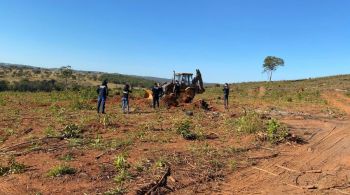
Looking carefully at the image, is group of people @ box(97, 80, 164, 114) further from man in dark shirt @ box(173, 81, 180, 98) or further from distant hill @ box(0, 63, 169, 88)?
distant hill @ box(0, 63, 169, 88)

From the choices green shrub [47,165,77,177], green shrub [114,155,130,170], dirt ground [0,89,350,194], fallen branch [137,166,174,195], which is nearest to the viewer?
fallen branch [137,166,174,195]

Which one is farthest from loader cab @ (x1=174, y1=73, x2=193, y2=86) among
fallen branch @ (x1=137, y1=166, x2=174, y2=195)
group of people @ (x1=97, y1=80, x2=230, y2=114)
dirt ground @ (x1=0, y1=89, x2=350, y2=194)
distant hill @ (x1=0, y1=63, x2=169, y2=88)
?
distant hill @ (x1=0, y1=63, x2=169, y2=88)

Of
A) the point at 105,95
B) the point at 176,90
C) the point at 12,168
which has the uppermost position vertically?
the point at 176,90

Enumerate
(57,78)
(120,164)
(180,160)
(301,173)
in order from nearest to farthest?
(120,164)
(301,173)
(180,160)
(57,78)

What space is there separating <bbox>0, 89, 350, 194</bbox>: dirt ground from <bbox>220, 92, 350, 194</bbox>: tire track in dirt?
19 mm

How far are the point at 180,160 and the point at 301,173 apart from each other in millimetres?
2787

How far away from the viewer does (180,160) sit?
1033 cm

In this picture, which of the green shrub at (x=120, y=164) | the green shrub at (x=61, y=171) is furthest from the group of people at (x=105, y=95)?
the green shrub at (x=61, y=171)

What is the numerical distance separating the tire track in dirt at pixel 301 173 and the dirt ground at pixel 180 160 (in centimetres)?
2

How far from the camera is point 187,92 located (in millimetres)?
28500

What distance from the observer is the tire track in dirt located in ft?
28.0

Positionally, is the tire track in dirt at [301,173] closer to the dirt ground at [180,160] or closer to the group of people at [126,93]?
the dirt ground at [180,160]

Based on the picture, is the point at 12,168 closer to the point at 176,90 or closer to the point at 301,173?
the point at 301,173

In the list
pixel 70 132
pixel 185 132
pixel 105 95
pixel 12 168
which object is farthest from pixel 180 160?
pixel 105 95
